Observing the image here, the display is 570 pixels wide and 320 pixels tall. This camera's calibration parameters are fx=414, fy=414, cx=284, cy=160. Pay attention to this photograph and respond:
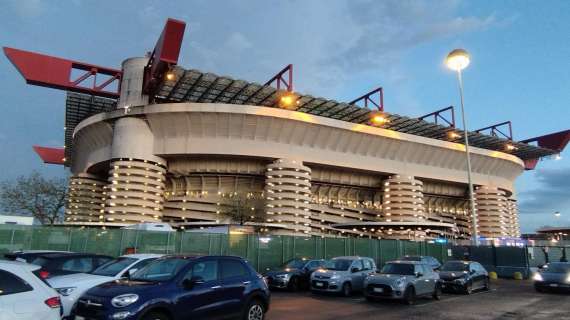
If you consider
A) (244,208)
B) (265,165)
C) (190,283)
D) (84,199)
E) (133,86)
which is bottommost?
(190,283)

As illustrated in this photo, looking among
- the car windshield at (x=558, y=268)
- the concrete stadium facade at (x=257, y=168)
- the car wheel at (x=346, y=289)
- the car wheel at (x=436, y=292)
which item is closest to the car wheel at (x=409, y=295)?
the car wheel at (x=436, y=292)

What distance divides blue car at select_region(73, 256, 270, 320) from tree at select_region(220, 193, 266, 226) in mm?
37060

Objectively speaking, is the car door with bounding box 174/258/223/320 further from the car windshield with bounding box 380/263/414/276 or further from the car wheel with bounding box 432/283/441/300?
the car wheel with bounding box 432/283/441/300

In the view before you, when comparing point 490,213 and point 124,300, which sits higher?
point 490,213

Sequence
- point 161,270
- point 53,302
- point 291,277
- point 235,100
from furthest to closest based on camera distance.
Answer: point 235,100 → point 291,277 → point 161,270 → point 53,302

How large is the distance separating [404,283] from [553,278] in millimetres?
8997

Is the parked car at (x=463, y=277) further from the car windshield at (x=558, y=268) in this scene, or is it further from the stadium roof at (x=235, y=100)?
the stadium roof at (x=235, y=100)

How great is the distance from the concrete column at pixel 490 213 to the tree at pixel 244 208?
3717cm

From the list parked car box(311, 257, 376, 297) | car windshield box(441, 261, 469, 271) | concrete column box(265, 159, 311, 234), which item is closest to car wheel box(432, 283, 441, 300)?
parked car box(311, 257, 376, 297)

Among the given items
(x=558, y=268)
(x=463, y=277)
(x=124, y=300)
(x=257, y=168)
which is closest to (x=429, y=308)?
(x=463, y=277)

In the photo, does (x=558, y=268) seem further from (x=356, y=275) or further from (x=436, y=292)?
(x=356, y=275)

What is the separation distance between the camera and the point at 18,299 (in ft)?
20.0

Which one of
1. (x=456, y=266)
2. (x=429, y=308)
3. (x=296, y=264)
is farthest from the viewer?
(x=296, y=264)

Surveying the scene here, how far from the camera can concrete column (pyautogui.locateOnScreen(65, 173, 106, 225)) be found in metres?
51.8
